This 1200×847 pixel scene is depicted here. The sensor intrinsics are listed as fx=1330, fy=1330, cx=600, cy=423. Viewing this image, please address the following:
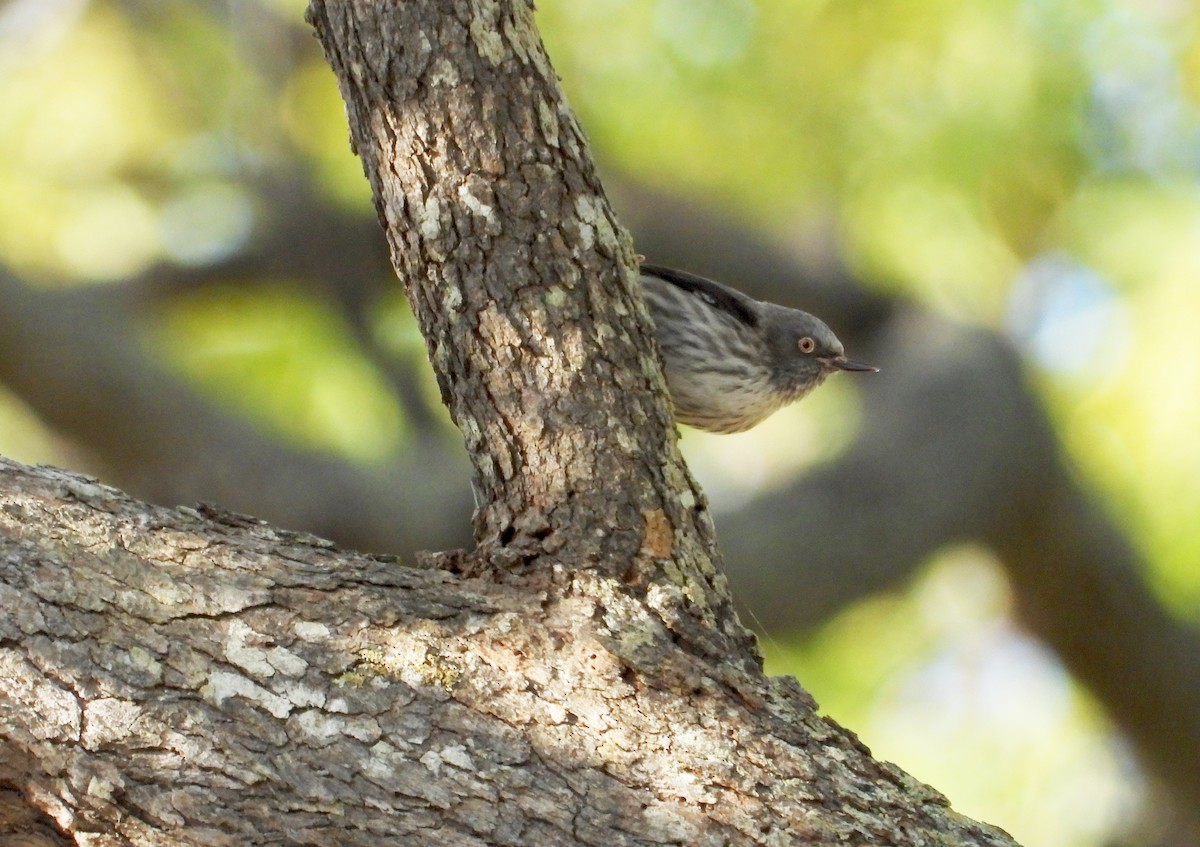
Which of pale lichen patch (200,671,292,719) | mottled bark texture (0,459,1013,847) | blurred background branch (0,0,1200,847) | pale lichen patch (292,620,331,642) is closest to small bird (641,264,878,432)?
blurred background branch (0,0,1200,847)

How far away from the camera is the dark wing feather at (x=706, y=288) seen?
201 inches

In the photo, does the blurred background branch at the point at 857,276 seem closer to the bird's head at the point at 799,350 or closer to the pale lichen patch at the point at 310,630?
the bird's head at the point at 799,350

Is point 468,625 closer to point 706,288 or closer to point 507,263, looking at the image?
point 507,263

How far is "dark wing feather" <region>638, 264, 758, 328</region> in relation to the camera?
5.10 meters

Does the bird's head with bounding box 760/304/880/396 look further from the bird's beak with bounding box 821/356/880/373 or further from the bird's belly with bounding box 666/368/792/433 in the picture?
the bird's belly with bounding box 666/368/792/433

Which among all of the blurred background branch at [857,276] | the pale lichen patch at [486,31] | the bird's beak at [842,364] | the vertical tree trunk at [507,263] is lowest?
the vertical tree trunk at [507,263]

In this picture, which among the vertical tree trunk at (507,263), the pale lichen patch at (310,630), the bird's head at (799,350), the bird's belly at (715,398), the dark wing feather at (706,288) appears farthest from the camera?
the bird's head at (799,350)

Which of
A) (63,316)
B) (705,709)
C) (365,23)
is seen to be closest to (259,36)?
(63,316)

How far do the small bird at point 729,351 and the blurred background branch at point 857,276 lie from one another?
3.81 ft

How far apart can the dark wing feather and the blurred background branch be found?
4.53 feet

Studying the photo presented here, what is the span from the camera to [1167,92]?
8195 mm

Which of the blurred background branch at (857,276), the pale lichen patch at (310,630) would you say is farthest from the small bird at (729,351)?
the pale lichen patch at (310,630)

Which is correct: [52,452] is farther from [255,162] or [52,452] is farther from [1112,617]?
[1112,617]

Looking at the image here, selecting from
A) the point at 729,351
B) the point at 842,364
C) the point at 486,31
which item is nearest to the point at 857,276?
the point at 842,364
